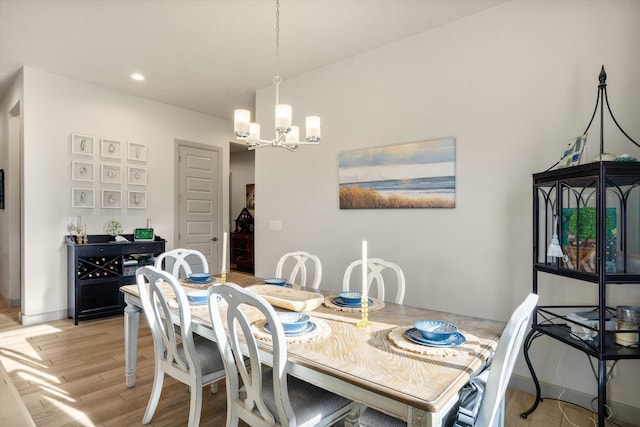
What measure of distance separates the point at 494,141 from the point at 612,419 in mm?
1966

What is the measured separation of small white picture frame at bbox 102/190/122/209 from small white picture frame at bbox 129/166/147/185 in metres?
0.25

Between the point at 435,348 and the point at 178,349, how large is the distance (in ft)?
4.86

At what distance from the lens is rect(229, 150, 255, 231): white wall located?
795 cm

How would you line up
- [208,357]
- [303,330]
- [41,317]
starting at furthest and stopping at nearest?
[41,317]
[208,357]
[303,330]

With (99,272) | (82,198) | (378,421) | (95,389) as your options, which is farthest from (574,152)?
(82,198)

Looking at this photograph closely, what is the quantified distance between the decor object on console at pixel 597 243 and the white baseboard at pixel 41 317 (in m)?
4.73

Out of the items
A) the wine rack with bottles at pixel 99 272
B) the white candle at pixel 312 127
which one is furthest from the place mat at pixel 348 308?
the wine rack with bottles at pixel 99 272

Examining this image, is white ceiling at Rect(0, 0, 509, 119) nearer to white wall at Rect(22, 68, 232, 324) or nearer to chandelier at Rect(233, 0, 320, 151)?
white wall at Rect(22, 68, 232, 324)

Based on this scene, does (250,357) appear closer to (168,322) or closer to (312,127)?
(168,322)

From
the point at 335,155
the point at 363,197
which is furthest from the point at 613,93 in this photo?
the point at 335,155

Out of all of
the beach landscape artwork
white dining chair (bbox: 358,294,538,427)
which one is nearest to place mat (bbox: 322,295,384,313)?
white dining chair (bbox: 358,294,538,427)

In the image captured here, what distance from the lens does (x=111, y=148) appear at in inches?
177

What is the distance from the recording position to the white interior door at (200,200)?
528cm

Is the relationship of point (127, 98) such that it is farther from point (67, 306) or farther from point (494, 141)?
point (494, 141)
